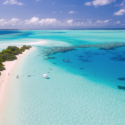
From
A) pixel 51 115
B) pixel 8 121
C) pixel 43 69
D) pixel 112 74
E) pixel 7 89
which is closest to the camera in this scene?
pixel 8 121

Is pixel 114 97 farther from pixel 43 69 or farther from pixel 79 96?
pixel 43 69

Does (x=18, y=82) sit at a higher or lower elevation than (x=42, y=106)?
higher

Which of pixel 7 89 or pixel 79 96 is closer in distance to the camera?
pixel 79 96

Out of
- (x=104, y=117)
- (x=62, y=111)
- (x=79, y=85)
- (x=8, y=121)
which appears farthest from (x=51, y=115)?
(x=79, y=85)

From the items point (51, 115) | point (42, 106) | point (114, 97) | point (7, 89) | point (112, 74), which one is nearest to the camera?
point (51, 115)

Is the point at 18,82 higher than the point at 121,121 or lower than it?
higher

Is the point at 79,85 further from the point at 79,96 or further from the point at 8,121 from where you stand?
the point at 8,121

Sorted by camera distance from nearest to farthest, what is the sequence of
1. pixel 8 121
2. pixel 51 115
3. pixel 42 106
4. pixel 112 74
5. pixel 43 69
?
pixel 8 121, pixel 51 115, pixel 42 106, pixel 112 74, pixel 43 69

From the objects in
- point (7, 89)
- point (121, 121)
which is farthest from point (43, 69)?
point (121, 121)

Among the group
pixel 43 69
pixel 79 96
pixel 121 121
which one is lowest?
pixel 121 121
